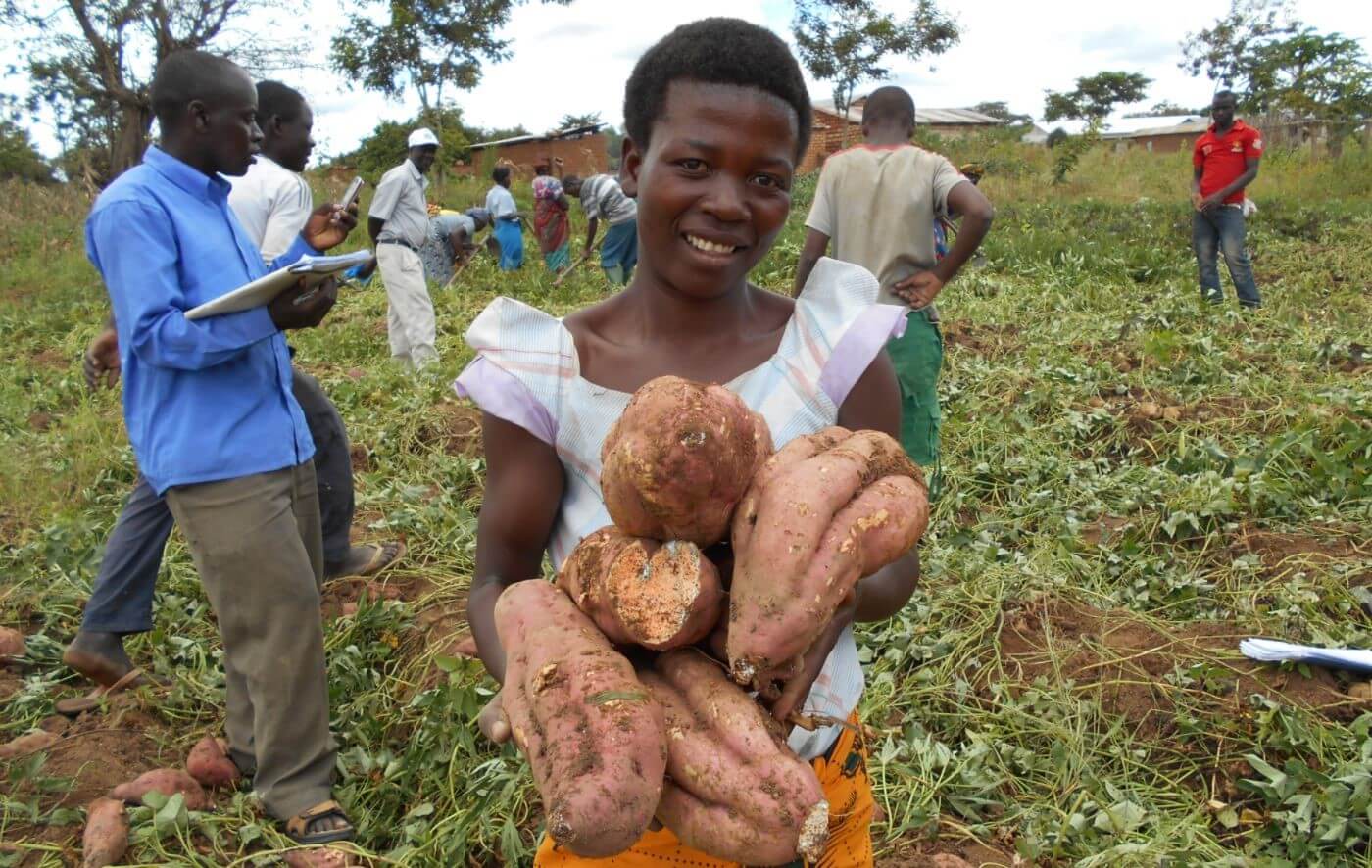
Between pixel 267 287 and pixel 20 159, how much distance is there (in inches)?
1412

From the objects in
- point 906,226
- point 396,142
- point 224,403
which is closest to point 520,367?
point 224,403

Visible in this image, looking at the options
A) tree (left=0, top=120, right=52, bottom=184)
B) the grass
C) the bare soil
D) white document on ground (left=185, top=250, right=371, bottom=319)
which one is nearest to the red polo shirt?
the grass

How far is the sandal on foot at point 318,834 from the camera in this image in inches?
89.7

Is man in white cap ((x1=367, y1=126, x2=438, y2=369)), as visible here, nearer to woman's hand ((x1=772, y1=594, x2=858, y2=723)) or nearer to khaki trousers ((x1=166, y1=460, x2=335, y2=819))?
khaki trousers ((x1=166, y1=460, x2=335, y2=819))

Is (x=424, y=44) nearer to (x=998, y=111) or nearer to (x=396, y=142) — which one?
(x=396, y=142)

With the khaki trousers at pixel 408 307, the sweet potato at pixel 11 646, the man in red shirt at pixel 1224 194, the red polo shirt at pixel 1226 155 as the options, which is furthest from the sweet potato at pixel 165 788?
the red polo shirt at pixel 1226 155

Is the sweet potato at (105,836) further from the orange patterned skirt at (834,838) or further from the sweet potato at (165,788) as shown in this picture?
the orange patterned skirt at (834,838)

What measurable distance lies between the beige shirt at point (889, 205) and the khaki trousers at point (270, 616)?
7.04ft

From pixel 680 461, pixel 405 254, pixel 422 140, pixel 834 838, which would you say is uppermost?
pixel 422 140

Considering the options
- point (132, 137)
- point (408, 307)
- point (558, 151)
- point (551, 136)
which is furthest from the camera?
point (558, 151)

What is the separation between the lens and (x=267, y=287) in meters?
2.10

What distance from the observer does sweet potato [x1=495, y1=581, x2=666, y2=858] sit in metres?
0.77

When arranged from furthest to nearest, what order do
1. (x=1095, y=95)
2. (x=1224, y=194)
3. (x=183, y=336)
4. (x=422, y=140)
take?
(x=1095, y=95) < (x=1224, y=194) < (x=422, y=140) < (x=183, y=336)

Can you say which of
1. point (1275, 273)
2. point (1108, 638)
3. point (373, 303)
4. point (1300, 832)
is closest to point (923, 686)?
point (1108, 638)
